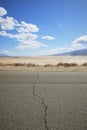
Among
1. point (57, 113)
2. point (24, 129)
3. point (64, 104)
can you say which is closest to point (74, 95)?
point (64, 104)

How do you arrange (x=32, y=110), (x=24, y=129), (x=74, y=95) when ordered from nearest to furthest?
(x=24, y=129)
(x=32, y=110)
(x=74, y=95)

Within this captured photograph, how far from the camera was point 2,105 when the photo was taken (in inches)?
213

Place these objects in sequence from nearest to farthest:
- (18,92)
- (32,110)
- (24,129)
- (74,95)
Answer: (24,129) → (32,110) → (74,95) → (18,92)

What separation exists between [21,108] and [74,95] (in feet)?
6.97

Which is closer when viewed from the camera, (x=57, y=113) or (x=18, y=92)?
(x=57, y=113)

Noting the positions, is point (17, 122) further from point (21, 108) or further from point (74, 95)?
point (74, 95)

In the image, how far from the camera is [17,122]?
417 cm

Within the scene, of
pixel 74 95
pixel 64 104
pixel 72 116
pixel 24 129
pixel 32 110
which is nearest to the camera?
pixel 24 129

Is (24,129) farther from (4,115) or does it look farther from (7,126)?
(4,115)

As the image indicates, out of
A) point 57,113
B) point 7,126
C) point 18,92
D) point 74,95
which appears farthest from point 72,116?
point 18,92

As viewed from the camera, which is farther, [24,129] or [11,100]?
[11,100]

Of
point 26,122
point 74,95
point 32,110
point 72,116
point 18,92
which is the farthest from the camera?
point 18,92

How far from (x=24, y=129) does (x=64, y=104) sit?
6.04ft

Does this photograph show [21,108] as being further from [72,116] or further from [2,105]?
[72,116]
